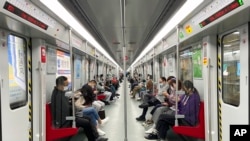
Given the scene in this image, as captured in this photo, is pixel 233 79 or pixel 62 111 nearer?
pixel 233 79

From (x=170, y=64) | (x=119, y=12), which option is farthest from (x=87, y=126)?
(x=170, y=64)

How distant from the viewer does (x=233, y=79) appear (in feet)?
11.2

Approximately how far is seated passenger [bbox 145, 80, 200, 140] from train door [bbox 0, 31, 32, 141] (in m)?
2.44

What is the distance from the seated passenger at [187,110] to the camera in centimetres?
459

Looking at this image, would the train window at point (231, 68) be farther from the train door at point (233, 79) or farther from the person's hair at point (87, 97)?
the person's hair at point (87, 97)

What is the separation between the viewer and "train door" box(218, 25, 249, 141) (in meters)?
3.03

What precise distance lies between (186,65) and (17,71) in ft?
12.3

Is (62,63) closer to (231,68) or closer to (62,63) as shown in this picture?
(62,63)

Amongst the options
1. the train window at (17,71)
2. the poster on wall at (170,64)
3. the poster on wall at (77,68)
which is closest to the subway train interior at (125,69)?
the train window at (17,71)

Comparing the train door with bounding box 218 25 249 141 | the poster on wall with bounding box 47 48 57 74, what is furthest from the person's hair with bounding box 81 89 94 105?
the train door with bounding box 218 25 249 141

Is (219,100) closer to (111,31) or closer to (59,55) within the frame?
(59,55)

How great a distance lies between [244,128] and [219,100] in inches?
35.5

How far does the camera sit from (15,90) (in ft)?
11.1

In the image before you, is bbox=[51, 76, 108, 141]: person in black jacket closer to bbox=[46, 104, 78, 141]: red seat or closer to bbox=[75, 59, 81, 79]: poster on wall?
bbox=[46, 104, 78, 141]: red seat
